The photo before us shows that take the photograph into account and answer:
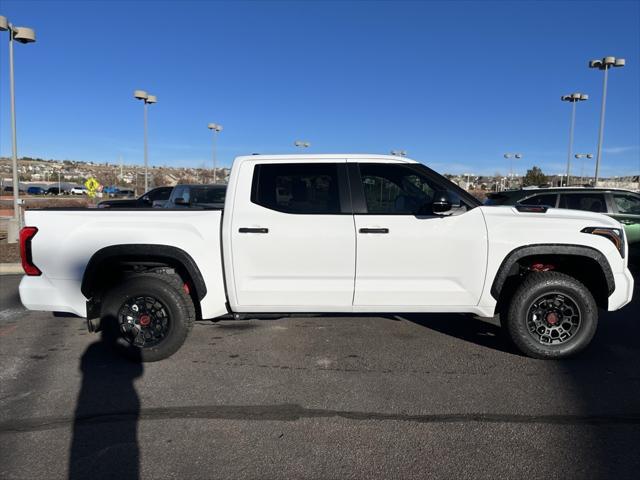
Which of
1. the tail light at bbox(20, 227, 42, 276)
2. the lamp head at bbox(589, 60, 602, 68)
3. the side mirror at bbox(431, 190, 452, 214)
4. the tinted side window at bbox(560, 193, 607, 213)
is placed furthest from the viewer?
the lamp head at bbox(589, 60, 602, 68)

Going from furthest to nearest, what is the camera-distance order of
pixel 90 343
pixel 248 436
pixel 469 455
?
1. pixel 90 343
2. pixel 248 436
3. pixel 469 455

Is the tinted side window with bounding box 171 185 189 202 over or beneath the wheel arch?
over

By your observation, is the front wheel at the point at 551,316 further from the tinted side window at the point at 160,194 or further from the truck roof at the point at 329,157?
the tinted side window at the point at 160,194

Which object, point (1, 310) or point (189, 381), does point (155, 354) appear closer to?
point (189, 381)

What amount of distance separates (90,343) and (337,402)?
119 inches

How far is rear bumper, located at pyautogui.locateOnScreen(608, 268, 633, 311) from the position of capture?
14.7 ft

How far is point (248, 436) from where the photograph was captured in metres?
3.27

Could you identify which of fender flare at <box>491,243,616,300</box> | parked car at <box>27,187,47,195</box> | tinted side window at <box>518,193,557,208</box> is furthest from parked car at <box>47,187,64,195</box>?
fender flare at <box>491,243,616,300</box>

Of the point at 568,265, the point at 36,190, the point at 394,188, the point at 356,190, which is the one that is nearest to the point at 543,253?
the point at 568,265

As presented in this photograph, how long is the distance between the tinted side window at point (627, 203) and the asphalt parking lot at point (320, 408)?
4.76 m

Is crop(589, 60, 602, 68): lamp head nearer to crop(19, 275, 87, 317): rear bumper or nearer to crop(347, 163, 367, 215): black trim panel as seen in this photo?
crop(347, 163, 367, 215): black trim panel

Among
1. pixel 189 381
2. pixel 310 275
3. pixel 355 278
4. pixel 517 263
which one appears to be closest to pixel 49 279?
pixel 189 381

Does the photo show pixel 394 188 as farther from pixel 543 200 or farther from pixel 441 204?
pixel 543 200

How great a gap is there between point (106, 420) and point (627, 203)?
32.0 ft
